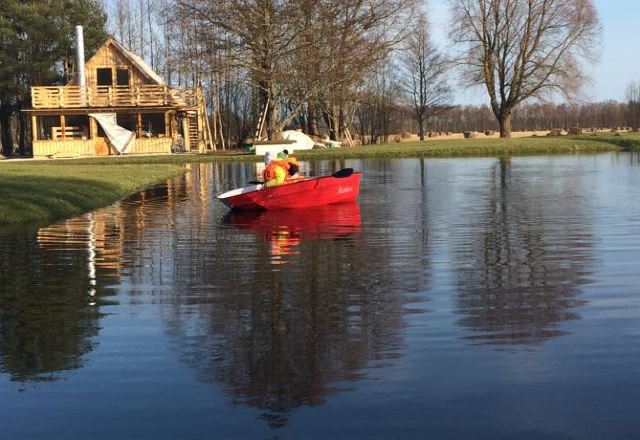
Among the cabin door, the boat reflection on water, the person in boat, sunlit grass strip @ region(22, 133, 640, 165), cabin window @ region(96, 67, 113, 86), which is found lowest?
the boat reflection on water

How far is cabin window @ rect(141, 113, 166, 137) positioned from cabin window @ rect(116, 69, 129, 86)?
9.07ft

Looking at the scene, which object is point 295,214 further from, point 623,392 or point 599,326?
point 623,392

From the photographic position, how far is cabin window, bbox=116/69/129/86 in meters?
57.7

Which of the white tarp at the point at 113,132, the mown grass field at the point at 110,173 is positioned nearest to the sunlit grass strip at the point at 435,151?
the mown grass field at the point at 110,173

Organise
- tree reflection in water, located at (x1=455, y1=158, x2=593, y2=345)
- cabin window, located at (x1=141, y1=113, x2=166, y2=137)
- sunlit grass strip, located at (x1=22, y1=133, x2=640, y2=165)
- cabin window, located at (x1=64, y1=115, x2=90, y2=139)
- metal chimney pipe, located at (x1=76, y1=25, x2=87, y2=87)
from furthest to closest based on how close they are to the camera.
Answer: cabin window, located at (x1=141, y1=113, x2=166, y2=137) → cabin window, located at (x1=64, y1=115, x2=90, y2=139) → metal chimney pipe, located at (x1=76, y1=25, x2=87, y2=87) → sunlit grass strip, located at (x1=22, y1=133, x2=640, y2=165) → tree reflection in water, located at (x1=455, y1=158, x2=593, y2=345)

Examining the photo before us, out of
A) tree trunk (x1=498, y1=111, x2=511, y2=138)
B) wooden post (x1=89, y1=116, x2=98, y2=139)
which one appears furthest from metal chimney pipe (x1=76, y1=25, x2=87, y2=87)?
tree trunk (x1=498, y1=111, x2=511, y2=138)

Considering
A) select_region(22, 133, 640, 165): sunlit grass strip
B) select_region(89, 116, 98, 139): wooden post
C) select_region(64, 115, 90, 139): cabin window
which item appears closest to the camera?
select_region(22, 133, 640, 165): sunlit grass strip

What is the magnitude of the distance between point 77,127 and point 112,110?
163 inches

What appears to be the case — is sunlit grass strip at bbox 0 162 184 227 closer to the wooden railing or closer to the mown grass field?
the mown grass field

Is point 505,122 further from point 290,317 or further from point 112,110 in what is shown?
point 290,317

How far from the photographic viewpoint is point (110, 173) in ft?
Result: 104

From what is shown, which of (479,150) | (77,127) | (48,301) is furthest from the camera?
(77,127)

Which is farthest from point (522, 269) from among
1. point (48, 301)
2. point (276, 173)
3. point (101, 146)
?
point (101, 146)

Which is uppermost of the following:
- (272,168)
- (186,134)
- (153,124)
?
(153,124)
